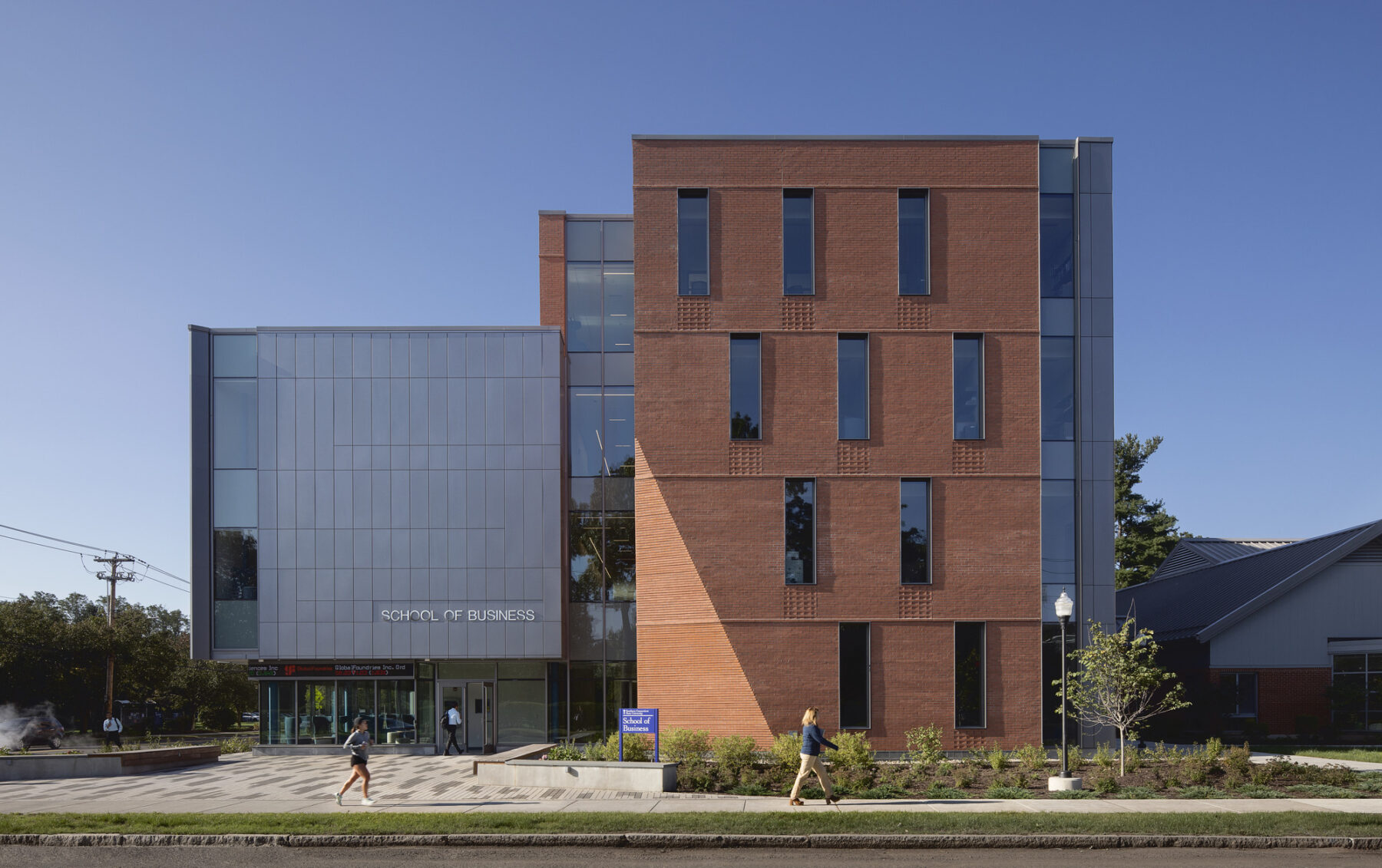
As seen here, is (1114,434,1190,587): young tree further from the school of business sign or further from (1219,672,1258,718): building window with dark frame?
the school of business sign

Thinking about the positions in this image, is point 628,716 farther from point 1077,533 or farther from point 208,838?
point 1077,533

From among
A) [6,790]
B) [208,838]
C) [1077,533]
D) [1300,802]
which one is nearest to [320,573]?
[6,790]

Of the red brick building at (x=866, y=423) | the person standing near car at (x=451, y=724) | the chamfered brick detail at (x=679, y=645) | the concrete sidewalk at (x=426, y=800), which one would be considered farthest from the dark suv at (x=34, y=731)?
the red brick building at (x=866, y=423)

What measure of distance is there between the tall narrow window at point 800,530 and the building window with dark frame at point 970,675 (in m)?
4.17

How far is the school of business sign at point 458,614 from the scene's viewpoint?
31.8 meters

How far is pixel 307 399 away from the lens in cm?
3244

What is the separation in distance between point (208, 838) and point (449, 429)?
18.4 m

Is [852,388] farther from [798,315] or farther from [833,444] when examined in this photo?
[798,315]

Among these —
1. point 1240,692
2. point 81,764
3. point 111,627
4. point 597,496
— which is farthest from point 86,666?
point 1240,692

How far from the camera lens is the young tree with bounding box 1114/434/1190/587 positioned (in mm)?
61641

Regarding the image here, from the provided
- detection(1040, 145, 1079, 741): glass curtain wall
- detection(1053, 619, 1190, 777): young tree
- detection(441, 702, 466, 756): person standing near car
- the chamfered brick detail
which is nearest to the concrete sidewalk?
detection(1053, 619, 1190, 777): young tree

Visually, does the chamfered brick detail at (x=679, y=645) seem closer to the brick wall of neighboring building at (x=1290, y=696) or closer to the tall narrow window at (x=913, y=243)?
the tall narrow window at (x=913, y=243)

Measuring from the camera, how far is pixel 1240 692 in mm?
33281

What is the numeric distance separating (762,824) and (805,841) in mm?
921
